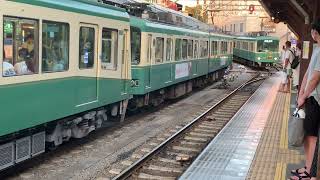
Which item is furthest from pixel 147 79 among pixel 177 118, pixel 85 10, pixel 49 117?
pixel 49 117

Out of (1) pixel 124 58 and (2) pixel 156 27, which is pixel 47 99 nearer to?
(1) pixel 124 58

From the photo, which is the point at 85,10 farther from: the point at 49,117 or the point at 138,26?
the point at 138,26

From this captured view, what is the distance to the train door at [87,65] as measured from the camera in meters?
9.39

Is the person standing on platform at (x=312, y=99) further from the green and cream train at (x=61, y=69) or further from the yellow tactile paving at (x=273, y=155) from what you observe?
the green and cream train at (x=61, y=69)

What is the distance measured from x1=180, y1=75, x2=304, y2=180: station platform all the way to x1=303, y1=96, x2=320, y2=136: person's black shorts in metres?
1.20

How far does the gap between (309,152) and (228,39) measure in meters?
27.5

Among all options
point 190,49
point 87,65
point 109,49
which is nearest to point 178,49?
point 190,49

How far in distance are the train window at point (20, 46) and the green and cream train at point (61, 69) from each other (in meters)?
0.01

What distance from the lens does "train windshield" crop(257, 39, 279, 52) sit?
137 ft

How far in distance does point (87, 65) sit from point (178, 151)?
2.47 metres

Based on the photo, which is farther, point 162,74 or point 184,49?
point 184,49

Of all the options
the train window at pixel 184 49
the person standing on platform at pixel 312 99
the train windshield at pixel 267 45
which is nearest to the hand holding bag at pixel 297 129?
the person standing on platform at pixel 312 99

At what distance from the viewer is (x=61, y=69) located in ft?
28.5

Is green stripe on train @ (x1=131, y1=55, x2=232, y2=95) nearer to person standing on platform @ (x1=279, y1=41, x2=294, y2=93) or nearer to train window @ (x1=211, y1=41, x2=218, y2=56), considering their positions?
train window @ (x1=211, y1=41, x2=218, y2=56)
